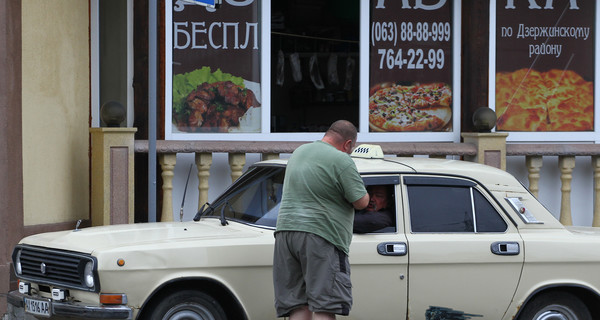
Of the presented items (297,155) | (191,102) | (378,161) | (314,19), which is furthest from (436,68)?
(297,155)

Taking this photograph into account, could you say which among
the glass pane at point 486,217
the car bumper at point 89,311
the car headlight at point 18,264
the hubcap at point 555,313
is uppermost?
the glass pane at point 486,217

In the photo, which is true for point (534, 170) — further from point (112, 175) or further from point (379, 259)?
point (379, 259)

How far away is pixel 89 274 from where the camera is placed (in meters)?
6.50

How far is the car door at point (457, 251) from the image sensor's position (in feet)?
23.4

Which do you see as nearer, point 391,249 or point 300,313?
point 300,313

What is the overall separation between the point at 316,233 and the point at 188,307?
1.02 m

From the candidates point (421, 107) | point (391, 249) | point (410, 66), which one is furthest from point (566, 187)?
point (391, 249)

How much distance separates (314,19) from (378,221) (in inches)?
198

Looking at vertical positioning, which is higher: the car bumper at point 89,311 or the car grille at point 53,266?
the car grille at point 53,266

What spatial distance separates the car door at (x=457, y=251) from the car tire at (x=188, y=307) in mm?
1369

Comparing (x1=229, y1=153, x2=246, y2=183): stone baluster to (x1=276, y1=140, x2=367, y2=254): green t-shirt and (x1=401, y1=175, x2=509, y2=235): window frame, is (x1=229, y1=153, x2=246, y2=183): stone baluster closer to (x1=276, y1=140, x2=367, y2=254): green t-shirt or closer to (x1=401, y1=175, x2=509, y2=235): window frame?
(x1=401, y1=175, x2=509, y2=235): window frame

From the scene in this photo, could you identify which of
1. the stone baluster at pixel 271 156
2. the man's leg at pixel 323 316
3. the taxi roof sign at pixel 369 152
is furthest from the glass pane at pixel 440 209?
the stone baluster at pixel 271 156

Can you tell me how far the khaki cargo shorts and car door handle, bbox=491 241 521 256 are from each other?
1.27 m

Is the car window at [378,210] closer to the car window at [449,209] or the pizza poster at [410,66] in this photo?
the car window at [449,209]
